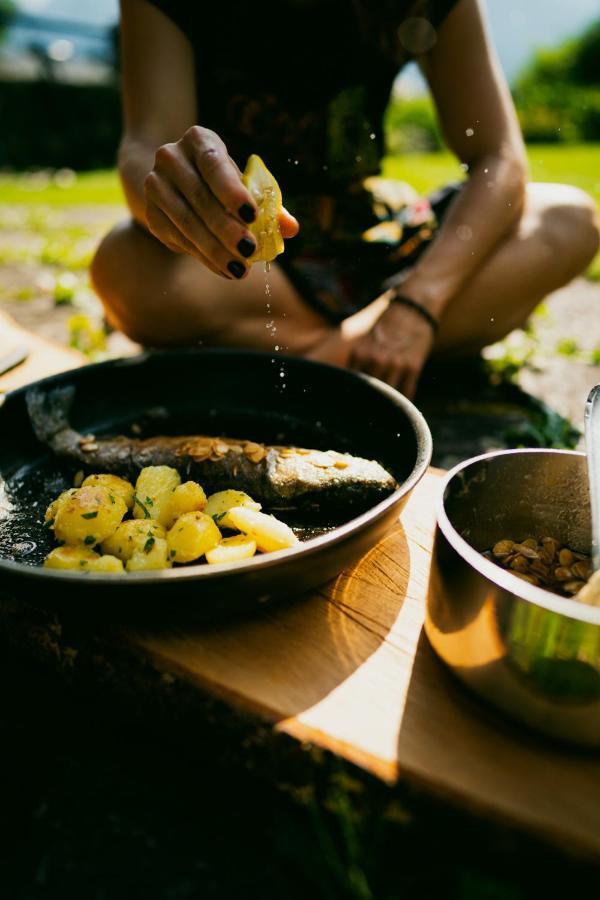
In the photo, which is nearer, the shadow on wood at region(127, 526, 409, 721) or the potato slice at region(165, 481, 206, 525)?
the shadow on wood at region(127, 526, 409, 721)

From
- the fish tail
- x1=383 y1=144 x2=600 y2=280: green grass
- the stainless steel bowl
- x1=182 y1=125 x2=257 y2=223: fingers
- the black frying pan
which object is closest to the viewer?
the stainless steel bowl

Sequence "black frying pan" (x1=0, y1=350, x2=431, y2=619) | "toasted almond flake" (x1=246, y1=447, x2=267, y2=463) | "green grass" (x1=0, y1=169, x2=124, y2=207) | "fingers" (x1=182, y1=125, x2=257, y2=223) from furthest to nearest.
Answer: "green grass" (x1=0, y1=169, x2=124, y2=207) < "toasted almond flake" (x1=246, y1=447, x2=267, y2=463) < "fingers" (x1=182, y1=125, x2=257, y2=223) < "black frying pan" (x1=0, y1=350, x2=431, y2=619)

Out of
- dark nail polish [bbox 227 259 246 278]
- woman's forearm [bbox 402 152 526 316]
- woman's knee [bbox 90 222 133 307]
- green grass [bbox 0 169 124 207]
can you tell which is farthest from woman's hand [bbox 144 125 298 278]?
green grass [bbox 0 169 124 207]

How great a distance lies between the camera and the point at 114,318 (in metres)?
2.81

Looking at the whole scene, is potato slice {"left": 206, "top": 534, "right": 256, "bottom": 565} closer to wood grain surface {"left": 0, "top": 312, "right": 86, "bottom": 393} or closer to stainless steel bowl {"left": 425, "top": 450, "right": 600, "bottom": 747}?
stainless steel bowl {"left": 425, "top": 450, "right": 600, "bottom": 747}

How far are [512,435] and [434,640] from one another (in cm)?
159

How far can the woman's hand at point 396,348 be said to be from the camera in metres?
2.44

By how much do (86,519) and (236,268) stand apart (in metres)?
0.61

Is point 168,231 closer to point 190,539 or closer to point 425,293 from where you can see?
point 190,539

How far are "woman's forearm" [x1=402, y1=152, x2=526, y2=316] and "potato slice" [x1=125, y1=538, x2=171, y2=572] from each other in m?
1.56

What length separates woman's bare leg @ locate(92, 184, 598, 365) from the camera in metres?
2.50

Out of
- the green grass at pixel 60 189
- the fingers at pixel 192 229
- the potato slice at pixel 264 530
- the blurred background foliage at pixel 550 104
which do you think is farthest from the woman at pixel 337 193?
the blurred background foliage at pixel 550 104

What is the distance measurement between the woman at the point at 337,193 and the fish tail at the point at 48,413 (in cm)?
70

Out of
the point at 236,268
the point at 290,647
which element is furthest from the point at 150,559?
the point at 236,268
